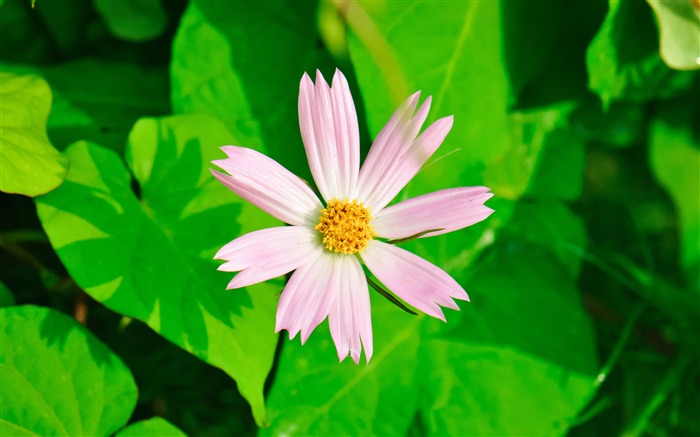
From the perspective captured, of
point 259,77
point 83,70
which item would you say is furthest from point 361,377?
point 83,70

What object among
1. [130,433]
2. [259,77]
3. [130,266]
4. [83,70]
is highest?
[259,77]

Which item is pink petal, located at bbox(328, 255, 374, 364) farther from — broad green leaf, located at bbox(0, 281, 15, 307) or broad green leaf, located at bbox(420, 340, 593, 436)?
broad green leaf, located at bbox(0, 281, 15, 307)

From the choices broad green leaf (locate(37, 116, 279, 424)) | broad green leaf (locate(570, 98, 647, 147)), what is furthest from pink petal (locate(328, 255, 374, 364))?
broad green leaf (locate(570, 98, 647, 147))

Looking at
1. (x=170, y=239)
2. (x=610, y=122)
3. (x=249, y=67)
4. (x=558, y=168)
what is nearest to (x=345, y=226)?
(x=170, y=239)

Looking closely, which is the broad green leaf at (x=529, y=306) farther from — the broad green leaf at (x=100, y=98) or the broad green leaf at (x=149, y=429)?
the broad green leaf at (x=100, y=98)

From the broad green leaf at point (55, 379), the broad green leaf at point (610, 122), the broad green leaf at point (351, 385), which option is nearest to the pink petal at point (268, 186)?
the broad green leaf at point (351, 385)

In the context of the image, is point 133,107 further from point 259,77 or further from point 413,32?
point 413,32

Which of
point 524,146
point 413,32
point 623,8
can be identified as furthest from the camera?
point 524,146
